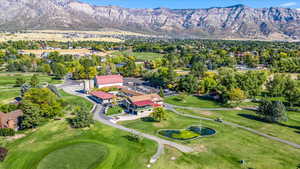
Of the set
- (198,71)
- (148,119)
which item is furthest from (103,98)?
(198,71)

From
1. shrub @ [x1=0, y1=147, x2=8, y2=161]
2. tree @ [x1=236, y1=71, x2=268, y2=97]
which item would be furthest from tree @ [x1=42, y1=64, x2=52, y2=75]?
tree @ [x1=236, y1=71, x2=268, y2=97]

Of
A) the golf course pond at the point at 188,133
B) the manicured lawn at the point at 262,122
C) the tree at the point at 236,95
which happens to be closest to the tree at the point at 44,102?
the golf course pond at the point at 188,133

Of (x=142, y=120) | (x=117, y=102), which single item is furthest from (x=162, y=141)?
(x=117, y=102)

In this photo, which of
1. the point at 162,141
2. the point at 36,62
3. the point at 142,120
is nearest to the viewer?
the point at 162,141

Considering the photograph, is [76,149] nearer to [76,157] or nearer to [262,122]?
[76,157]

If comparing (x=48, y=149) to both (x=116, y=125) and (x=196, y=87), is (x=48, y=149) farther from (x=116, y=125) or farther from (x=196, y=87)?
(x=196, y=87)

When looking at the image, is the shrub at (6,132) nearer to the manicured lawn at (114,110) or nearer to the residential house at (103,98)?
the manicured lawn at (114,110)
